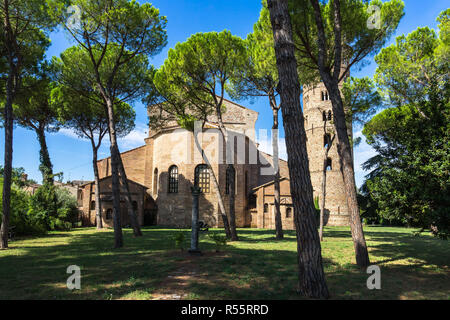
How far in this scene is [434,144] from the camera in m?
5.66

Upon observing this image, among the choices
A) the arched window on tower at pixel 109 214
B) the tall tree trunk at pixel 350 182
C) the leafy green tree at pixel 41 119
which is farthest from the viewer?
the arched window on tower at pixel 109 214

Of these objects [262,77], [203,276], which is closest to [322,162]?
[262,77]

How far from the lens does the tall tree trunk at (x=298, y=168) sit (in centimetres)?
379

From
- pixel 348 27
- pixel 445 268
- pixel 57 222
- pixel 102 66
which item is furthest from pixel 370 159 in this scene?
pixel 57 222

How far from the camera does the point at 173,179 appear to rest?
21562mm

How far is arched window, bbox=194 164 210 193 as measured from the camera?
68.7 ft

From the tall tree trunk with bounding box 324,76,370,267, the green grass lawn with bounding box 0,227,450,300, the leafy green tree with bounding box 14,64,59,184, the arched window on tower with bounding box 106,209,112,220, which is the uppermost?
the leafy green tree with bounding box 14,64,59,184

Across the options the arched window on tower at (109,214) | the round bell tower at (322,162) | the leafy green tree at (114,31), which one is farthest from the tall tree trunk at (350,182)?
the arched window on tower at (109,214)

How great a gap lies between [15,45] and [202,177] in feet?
46.3

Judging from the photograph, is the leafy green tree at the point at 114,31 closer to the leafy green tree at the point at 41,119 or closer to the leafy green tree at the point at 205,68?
the leafy green tree at the point at 205,68

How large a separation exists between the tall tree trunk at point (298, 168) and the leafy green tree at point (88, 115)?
554 inches

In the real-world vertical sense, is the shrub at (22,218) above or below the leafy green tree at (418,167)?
below

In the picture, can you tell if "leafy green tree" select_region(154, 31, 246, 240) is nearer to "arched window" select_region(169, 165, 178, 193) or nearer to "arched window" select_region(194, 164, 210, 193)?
"arched window" select_region(194, 164, 210, 193)

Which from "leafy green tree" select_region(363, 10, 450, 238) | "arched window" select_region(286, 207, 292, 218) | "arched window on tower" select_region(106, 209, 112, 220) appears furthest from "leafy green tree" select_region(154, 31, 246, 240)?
"arched window on tower" select_region(106, 209, 112, 220)
